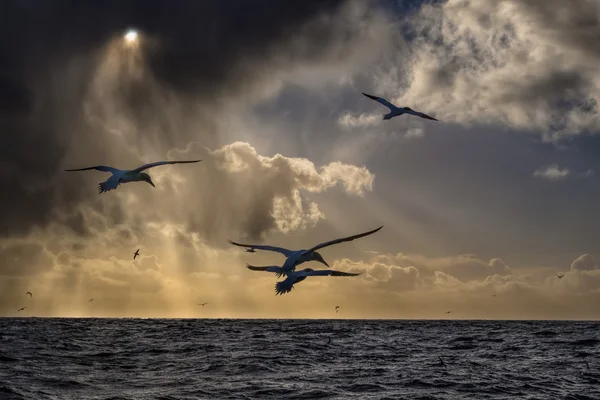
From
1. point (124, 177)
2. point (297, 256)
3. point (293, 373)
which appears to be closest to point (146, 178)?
point (124, 177)

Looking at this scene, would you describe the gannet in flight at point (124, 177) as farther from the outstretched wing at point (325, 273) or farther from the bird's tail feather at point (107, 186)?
the outstretched wing at point (325, 273)

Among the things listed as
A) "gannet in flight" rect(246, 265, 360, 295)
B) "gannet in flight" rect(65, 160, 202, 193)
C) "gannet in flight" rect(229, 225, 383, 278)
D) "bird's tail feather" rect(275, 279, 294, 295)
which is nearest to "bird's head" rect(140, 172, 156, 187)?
"gannet in flight" rect(65, 160, 202, 193)

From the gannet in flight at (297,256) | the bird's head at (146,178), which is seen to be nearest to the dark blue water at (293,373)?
the bird's head at (146,178)

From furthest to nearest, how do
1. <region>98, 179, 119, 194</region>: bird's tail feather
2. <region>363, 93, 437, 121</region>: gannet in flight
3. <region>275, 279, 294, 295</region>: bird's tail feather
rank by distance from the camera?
1. <region>363, 93, 437, 121</region>: gannet in flight
2. <region>98, 179, 119, 194</region>: bird's tail feather
3. <region>275, 279, 294, 295</region>: bird's tail feather

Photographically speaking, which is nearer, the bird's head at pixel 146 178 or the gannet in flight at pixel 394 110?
the bird's head at pixel 146 178

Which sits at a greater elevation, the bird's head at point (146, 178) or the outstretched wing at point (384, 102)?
the outstretched wing at point (384, 102)

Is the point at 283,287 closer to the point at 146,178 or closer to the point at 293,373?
the point at 146,178

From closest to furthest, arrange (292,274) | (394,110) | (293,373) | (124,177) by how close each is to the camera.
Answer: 1. (292,274)
2. (124,177)
3. (394,110)
4. (293,373)

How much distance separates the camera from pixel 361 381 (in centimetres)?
3027

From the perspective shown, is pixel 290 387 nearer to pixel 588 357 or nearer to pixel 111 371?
pixel 111 371

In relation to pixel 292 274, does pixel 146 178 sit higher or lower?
higher

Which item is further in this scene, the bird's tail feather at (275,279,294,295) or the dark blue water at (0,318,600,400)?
the dark blue water at (0,318,600,400)

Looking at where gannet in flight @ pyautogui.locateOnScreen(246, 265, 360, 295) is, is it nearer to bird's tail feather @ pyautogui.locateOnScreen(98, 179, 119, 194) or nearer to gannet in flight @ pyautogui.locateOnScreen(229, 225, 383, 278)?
gannet in flight @ pyautogui.locateOnScreen(229, 225, 383, 278)

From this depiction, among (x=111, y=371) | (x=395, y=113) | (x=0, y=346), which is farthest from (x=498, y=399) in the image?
(x=0, y=346)
